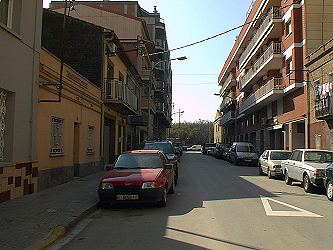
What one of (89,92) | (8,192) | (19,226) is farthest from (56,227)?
(89,92)

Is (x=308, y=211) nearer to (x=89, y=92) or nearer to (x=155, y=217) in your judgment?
(x=155, y=217)

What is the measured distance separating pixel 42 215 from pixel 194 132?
11837 centimetres

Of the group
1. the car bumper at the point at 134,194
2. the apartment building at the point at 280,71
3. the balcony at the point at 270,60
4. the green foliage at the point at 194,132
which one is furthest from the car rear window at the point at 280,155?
the green foliage at the point at 194,132

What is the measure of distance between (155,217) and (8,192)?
4.12m

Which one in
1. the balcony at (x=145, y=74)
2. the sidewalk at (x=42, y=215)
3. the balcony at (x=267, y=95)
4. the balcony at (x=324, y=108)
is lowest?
the sidewalk at (x=42, y=215)

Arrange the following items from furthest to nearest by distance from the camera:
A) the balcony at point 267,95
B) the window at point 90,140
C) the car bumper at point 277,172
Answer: the balcony at point 267,95
the window at point 90,140
the car bumper at point 277,172

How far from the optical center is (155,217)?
32.0ft

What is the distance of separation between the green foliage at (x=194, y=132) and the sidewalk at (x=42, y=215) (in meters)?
110

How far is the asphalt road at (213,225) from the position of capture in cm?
707

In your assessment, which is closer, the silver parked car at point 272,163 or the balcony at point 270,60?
the silver parked car at point 272,163

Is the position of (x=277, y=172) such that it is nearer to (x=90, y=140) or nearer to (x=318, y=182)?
(x=318, y=182)

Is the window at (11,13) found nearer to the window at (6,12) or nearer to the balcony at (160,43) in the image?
the window at (6,12)

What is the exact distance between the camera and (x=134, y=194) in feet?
34.9

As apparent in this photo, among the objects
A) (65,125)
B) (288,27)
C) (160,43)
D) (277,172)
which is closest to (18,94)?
(65,125)
